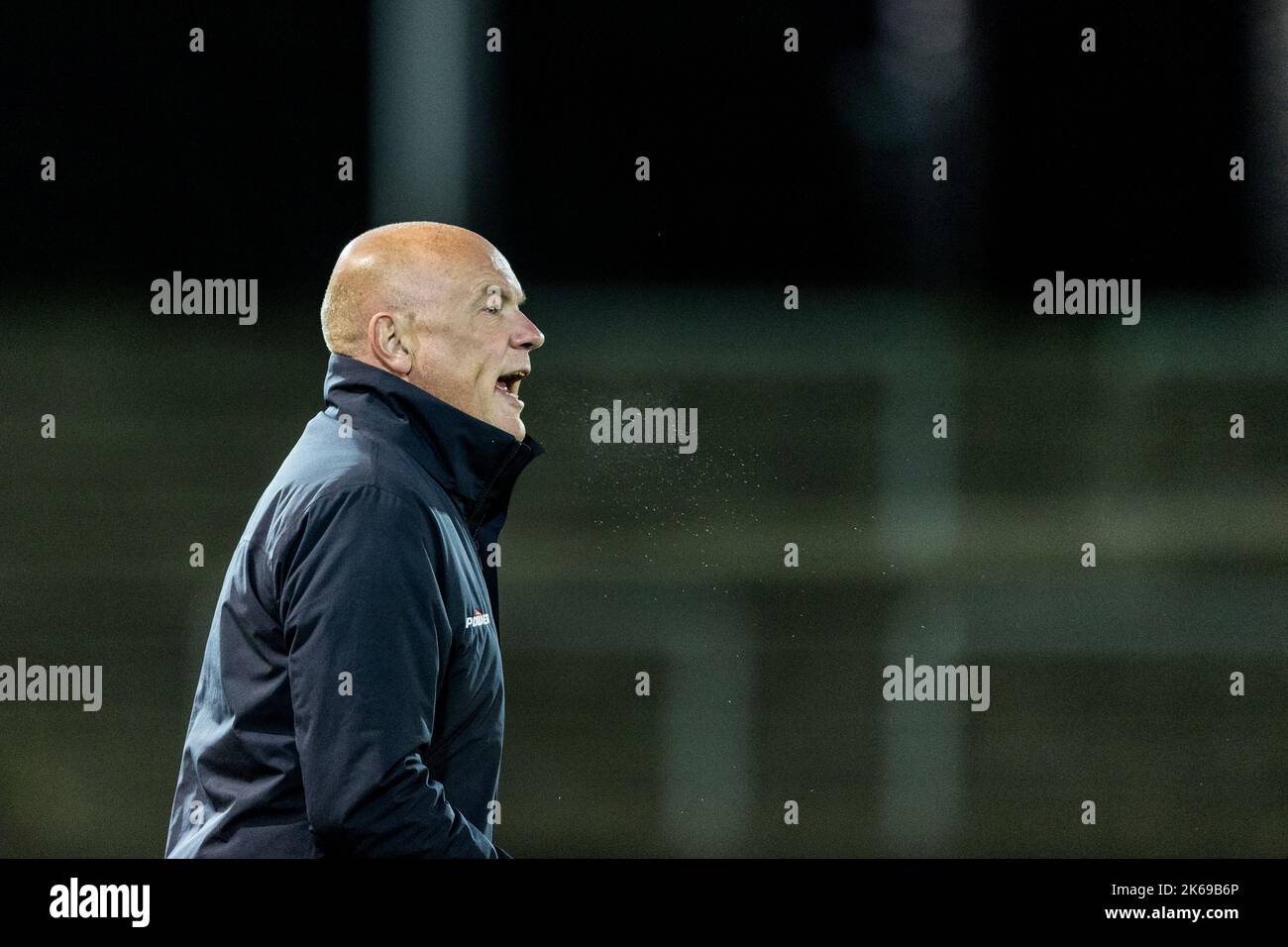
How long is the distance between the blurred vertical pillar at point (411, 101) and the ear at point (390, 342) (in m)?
1.77

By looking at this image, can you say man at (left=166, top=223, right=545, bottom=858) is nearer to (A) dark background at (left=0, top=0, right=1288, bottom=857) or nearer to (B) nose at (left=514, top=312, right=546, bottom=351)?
(B) nose at (left=514, top=312, right=546, bottom=351)

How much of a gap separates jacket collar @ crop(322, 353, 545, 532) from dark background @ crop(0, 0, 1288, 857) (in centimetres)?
171

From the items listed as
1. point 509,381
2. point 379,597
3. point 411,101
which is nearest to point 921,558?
point 411,101

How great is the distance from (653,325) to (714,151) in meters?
0.49

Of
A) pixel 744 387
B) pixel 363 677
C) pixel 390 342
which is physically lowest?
pixel 363 677

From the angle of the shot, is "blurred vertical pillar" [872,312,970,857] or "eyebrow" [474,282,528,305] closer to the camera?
"eyebrow" [474,282,528,305]

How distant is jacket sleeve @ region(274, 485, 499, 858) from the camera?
4.95ft

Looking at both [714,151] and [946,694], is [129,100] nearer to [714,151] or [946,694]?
[714,151]

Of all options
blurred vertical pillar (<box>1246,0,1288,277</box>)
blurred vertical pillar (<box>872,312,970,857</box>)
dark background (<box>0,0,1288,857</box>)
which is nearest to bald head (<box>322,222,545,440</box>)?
dark background (<box>0,0,1288,857</box>)

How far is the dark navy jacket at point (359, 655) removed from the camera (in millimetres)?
1517

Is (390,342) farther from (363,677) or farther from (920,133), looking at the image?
(920,133)

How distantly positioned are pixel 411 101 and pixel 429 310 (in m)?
1.92

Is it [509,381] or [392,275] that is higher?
[392,275]

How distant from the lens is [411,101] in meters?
3.53
